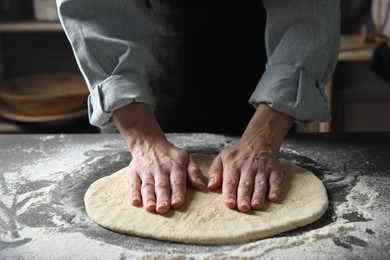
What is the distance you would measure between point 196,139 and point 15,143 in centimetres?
38

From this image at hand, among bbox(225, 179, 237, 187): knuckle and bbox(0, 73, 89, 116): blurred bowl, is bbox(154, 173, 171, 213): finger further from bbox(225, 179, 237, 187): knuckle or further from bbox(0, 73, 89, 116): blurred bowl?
bbox(0, 73, 89, 116): blurred bowl


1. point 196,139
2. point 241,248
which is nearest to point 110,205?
point 241,248

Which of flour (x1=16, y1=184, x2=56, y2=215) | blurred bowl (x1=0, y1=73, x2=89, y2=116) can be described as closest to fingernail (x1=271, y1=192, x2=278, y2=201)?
flour (x1=16, y1=184, x2=56, y2=215)

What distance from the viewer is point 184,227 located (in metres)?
0.86

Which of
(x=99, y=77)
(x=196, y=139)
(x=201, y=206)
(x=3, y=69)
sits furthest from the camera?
(x=3, y=69)

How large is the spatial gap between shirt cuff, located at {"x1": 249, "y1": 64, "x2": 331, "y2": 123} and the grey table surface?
109 millimetres

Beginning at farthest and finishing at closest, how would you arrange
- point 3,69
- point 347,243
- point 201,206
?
point 3,69 < point 201,206 < point 347,243

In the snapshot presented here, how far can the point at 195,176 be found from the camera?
0.99 m

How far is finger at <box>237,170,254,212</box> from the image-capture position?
911mm

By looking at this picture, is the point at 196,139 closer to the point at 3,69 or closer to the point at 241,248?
the point at 241,248

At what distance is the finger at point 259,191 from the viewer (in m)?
0.92

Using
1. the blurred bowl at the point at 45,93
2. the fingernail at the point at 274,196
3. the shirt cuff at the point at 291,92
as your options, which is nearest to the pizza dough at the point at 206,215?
the fingernail at the point at 274,196

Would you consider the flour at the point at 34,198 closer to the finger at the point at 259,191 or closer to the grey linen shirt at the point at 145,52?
the grey linen shirt at the point at 145,52

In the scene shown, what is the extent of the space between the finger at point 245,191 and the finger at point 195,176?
65 mm
